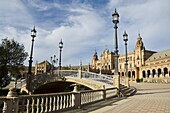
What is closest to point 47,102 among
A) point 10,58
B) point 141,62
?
point 10,58

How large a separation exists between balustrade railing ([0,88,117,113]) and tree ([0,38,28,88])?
20663 mm

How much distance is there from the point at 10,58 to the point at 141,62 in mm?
73435

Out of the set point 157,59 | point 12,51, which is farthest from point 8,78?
point 157,59

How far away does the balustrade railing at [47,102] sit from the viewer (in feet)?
19.3

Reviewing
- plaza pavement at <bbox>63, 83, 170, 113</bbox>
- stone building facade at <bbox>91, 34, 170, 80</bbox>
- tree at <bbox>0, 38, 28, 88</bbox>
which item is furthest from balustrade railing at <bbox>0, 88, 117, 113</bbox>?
stone building facade at <bbox>91, 34, 170, 80</bbox>

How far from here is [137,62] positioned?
9219 cm

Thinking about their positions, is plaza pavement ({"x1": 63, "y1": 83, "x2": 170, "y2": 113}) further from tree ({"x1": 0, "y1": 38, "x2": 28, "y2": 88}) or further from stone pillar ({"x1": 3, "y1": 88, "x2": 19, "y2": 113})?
tree ({"x1": 0, "y1": 38, "x2": 28, "y2": 88})

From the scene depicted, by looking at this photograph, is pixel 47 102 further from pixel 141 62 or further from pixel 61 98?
pixel 141 62

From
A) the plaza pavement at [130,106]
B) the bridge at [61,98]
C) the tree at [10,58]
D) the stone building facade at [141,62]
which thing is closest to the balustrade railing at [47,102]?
the bridge at [61,98]

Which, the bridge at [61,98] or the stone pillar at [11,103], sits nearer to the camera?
the stone pillar at [11,103]

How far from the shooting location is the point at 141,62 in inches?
3529

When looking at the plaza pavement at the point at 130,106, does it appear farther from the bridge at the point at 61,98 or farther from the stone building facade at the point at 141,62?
the stone building facade at the point at 141,62

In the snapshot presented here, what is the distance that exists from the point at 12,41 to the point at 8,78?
6.51 meters

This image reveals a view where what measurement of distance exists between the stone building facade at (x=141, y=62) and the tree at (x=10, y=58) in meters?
52.6
